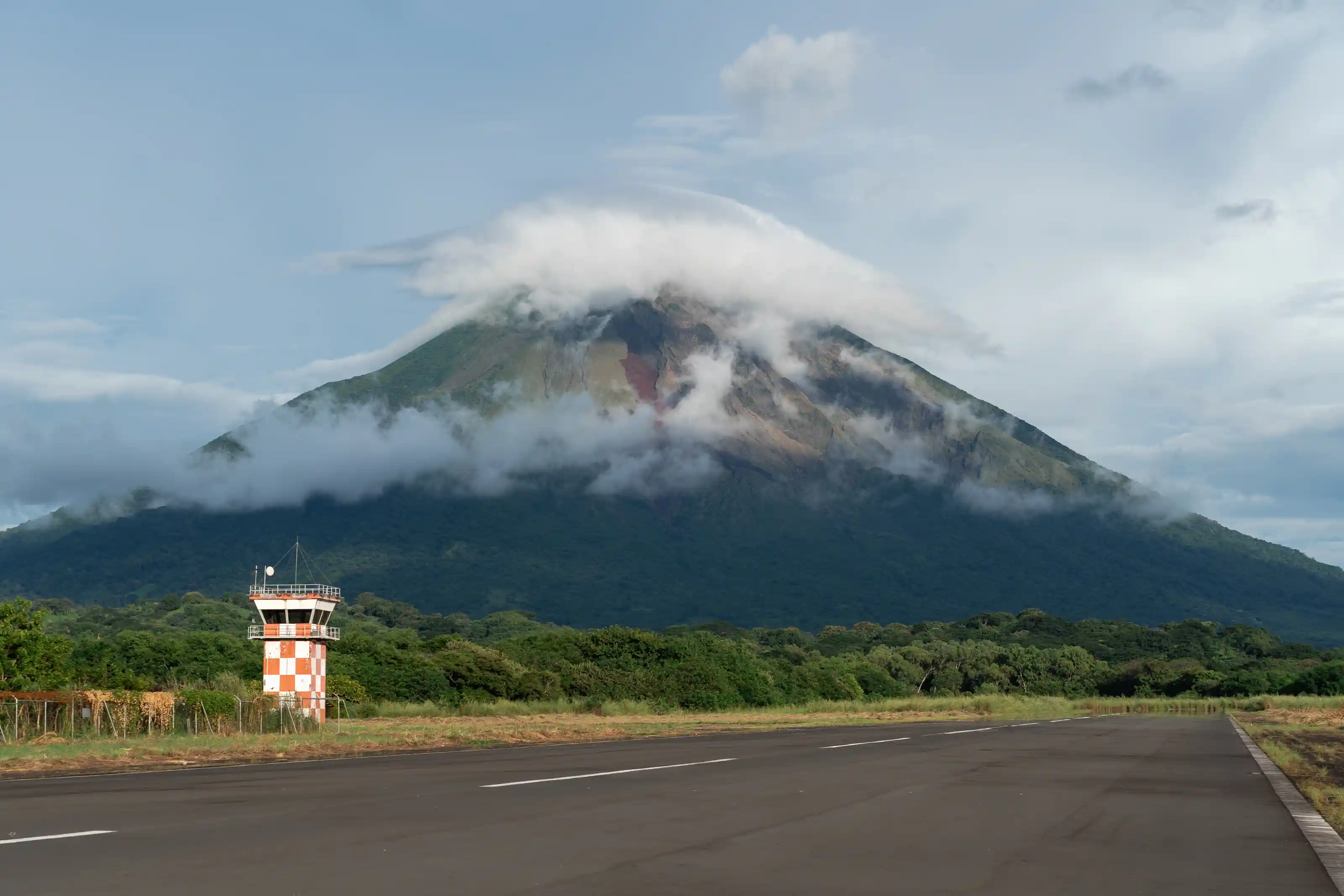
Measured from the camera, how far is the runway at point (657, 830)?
10.0 metres

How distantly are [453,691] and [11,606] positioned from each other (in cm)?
2794

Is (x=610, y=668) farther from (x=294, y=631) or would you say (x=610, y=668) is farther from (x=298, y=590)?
(x=294, y=631)

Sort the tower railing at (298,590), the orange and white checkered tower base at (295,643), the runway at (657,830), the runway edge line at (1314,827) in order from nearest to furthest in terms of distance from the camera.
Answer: the runway at (657,830) → the runway edge line at (1314,827) → the orange and white checkered tower base at (295,643) → the tower railing at (298,590)

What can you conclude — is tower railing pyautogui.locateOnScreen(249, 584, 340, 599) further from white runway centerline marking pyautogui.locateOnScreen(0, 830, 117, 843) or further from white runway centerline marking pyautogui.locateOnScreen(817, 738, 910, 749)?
white runway centerline marking pyautogui.locateOnScreen(0, 830, 117, 843)

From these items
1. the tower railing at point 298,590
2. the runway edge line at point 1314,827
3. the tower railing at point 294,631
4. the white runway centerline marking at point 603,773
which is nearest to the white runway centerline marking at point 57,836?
the white runway centerline marking at point 603,773

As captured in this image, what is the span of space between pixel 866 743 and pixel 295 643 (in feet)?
125

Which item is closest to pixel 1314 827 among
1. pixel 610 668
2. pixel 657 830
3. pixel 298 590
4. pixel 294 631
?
pixel 657 830

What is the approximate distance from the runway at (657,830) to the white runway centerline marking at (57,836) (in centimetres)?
4

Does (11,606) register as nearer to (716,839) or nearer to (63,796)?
(63,796)

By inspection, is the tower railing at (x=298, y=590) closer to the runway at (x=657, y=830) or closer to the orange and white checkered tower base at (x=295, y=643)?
the orange and white checkered tower base at (x=295, y=643)

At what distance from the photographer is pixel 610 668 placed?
88250mm

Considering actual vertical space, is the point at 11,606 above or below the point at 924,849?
above

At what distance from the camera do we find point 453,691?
260ft

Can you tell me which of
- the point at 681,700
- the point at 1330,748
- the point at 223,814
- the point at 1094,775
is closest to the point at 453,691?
the point at 681,700
